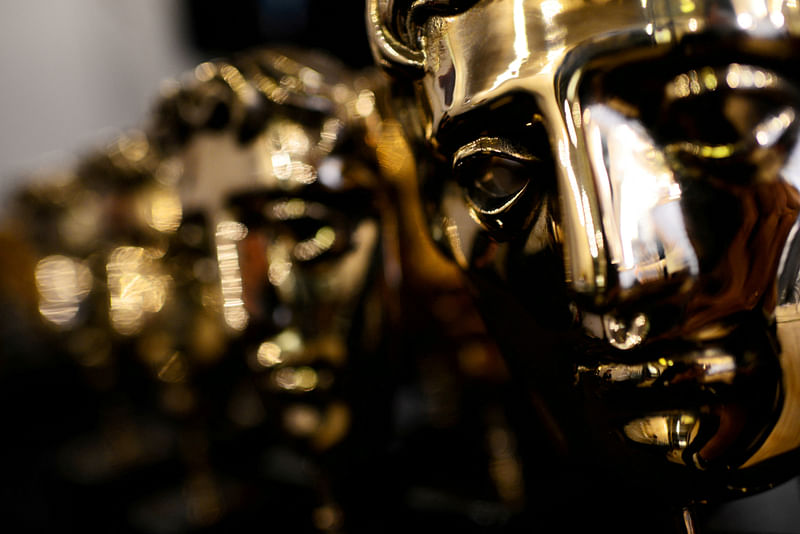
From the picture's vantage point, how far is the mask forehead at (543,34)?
19 cm

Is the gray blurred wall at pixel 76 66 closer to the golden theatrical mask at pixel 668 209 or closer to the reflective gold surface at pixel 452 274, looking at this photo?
the reflective gold surface at pixel 452 274

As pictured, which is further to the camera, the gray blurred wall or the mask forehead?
the gray blurred wall

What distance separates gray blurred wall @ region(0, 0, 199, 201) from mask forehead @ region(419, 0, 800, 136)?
4.74 feet

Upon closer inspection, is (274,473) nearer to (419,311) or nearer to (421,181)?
Answer: (419,311)

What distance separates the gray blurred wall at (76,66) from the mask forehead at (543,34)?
144 cm

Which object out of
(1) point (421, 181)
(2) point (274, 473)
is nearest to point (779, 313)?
(1) point (421, 181)

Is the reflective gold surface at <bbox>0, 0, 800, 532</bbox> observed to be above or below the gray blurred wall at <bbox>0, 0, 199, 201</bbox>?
below

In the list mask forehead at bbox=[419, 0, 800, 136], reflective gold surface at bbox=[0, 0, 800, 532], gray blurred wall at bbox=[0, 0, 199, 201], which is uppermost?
gray blurred wall at bbox=[0, 0, 199, 201]

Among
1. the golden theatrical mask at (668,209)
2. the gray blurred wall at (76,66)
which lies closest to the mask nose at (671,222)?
the golden theatrical mask at (668,209)

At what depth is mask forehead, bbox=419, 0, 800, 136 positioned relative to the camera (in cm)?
19

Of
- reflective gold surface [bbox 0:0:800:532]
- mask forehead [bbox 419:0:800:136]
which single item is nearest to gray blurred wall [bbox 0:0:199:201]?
reflective gold surface [bbox 0:0:800:532]

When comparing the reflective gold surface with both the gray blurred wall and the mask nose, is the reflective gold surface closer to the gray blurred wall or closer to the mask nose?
the mask nose

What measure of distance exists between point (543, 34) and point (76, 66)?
1745 millimetres

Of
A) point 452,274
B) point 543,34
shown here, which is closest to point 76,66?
point 452,274
